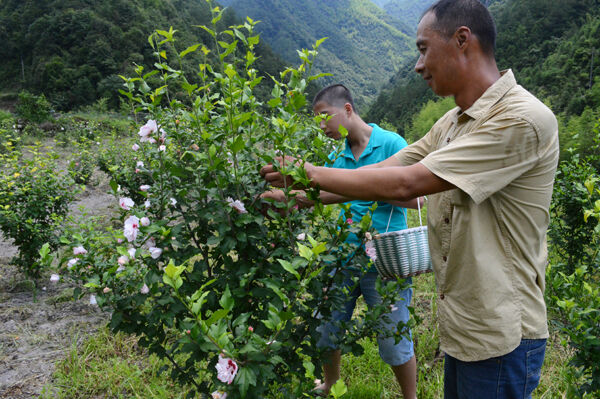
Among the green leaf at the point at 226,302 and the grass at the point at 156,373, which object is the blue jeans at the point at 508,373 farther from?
the grass at the point at 156,373

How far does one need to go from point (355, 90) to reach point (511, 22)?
52.1m

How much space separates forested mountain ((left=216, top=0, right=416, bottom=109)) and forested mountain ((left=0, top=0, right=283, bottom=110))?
2388 inches

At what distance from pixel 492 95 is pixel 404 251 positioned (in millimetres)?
789

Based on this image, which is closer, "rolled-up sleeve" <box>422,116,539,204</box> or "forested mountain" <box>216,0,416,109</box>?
"rolled-up sleeve" <box>422,116,539,204</box>

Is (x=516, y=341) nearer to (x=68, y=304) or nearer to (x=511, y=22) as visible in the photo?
(x=68, y=304)

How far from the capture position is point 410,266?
1833 millimetres

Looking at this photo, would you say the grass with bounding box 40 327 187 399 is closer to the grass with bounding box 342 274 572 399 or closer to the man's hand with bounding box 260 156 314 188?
the grass with bounding box 342 274 572 399

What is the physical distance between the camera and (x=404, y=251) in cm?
181

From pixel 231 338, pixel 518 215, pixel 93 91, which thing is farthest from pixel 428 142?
pixel 93 91

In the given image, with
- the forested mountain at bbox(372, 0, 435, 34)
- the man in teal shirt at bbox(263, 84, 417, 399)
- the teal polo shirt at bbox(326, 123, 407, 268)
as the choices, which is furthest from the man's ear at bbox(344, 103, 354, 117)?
the forested mountain at bbox(372, 0, 435, 34)

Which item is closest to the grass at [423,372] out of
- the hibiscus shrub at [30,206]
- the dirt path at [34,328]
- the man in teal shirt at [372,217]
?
the man in teal shirt at [372,217]

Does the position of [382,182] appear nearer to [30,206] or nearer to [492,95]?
[492,95]

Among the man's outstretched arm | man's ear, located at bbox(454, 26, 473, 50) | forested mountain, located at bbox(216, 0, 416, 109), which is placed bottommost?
forested mountain, located at bbox(216, 0, 416, 109)

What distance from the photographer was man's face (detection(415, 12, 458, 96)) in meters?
1.34
